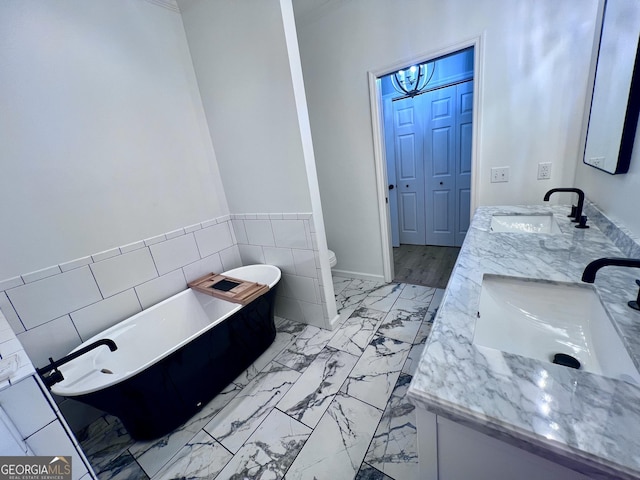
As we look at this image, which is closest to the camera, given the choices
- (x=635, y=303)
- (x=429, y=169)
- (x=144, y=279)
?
(x=635, y=303)

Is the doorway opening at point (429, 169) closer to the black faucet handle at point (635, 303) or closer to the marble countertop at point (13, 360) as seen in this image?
the black faucet handle at point (635, 303)

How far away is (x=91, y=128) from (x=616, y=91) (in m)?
2.66

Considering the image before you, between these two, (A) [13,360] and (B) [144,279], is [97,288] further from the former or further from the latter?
(A) [13,360]

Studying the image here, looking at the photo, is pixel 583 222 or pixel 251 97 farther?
pixel 251 97

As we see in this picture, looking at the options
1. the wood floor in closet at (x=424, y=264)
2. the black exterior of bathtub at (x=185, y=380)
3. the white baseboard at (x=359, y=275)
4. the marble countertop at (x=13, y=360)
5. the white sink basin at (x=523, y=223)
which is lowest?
the wood floor in closet at (x=424, y=264)

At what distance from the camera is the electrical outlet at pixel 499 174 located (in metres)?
1.88

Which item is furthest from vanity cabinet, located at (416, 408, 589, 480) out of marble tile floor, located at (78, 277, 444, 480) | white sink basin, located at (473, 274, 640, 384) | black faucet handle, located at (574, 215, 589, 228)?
black faucet handle, located at (574, 215, 589, 228)

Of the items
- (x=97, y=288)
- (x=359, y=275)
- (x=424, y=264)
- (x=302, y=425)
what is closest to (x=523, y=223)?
(x=424, y=264)

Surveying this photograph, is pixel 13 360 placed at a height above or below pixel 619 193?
below

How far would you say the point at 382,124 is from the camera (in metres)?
2.24

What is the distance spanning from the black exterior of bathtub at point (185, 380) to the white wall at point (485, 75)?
59.6 inches

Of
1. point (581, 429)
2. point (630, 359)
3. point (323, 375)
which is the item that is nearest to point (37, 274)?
point (323, 375)

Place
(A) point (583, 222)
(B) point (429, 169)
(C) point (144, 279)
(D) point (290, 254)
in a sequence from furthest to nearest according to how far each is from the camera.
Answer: (B) point (429, 169), (D) point (290, 254), (C) point (144, 279), (A) point (583, 222)

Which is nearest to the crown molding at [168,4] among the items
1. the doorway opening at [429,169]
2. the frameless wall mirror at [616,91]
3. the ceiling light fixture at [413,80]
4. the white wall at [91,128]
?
the white wall at [91,128]
